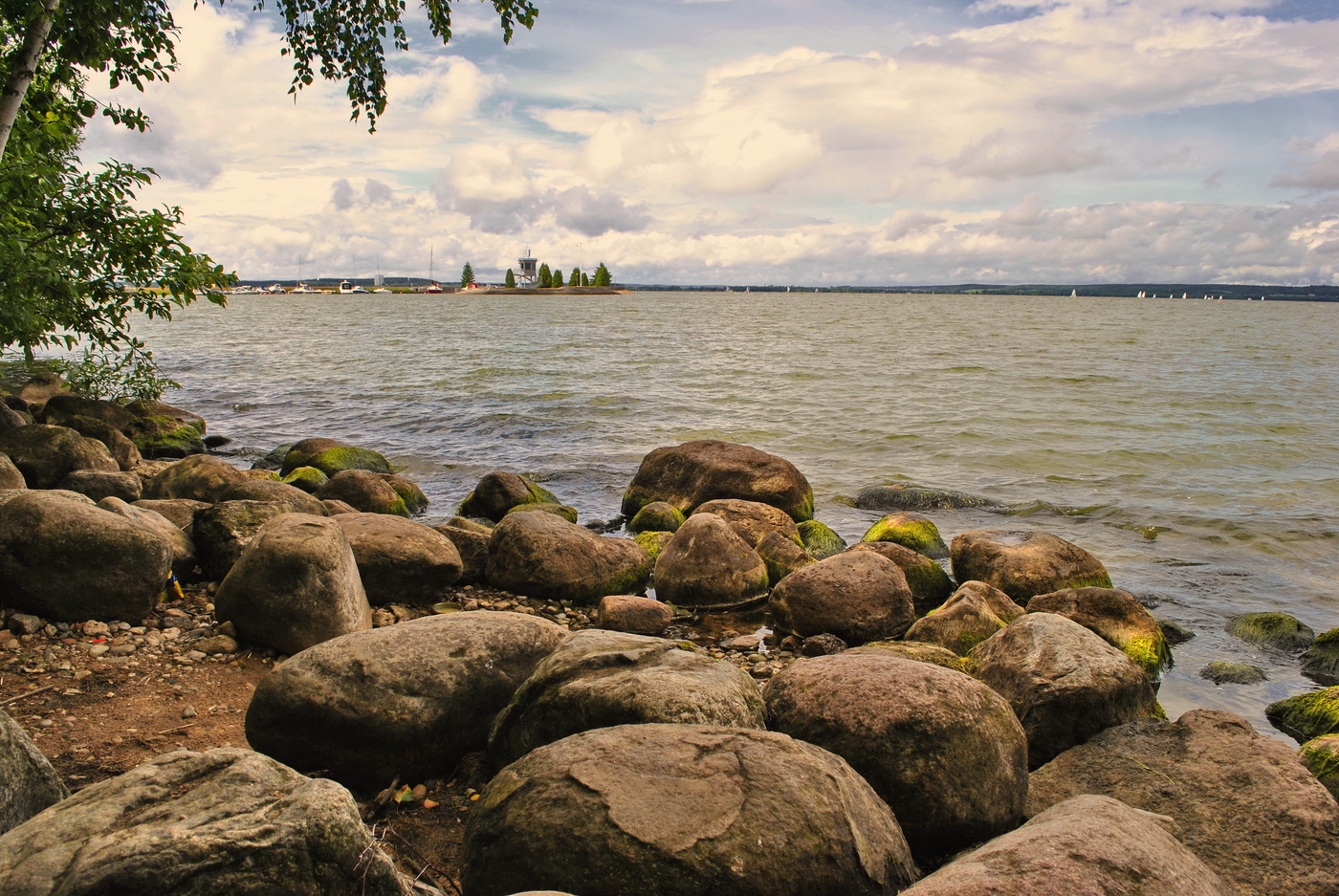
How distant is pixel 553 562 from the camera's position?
855 centimetres

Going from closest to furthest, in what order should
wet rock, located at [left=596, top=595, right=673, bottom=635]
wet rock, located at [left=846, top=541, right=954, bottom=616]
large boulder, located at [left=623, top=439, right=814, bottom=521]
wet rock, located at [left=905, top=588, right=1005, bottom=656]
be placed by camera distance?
1. wet rock, located at [left=905, top=588, right=1005, bottom=656]
2. wet rock, located at [left=596, top=595, right=673, bottom=635]
3. wet rock, located at [left=846, top=541, right=954, bottom=616]
4. large boulder, located at [left=623, top=439, right=814, bottom=521]

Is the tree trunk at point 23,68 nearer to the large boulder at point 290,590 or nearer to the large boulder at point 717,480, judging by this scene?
the large boulder at point 290,590

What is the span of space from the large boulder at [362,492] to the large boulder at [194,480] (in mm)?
1143

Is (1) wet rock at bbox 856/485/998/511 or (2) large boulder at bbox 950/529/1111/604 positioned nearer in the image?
(2) large boulder at bbox 950/529/1111/604

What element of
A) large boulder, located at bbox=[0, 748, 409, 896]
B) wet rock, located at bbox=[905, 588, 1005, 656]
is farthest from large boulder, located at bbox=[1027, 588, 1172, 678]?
large boulder, located at bbox=[0, 748, 409, 896]

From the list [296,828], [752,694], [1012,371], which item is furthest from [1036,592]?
[1012,371]

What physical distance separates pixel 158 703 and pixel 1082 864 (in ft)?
17.7

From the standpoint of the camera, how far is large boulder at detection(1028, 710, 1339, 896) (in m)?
4.17

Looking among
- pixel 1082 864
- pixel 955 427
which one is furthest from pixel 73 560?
pixel 955 427

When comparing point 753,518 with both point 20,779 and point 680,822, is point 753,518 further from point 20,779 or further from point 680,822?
point 20,779

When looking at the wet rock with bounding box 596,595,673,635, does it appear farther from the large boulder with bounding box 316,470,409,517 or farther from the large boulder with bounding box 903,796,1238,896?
the large boulder with bounding box 316,470,409,517

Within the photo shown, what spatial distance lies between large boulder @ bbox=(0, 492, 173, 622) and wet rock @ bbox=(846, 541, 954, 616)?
22.3 ft

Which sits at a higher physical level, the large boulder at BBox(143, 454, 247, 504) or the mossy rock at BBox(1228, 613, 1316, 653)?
the large boulder at BBox(143, 454, 247, 504)

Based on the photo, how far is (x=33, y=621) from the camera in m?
5.95
